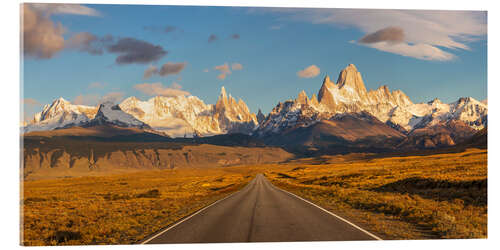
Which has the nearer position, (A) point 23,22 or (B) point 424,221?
(B) point 424,221

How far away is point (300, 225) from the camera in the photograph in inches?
785

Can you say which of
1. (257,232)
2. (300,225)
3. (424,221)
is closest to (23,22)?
(257,232)

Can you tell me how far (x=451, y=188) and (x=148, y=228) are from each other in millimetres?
25514

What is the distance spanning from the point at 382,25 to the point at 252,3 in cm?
1230

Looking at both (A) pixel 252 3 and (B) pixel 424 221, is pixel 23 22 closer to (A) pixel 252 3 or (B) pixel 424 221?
(A) pixel 252 3

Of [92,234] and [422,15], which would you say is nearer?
[92,234]

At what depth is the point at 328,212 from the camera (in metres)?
25.0

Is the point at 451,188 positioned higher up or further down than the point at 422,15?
further down
